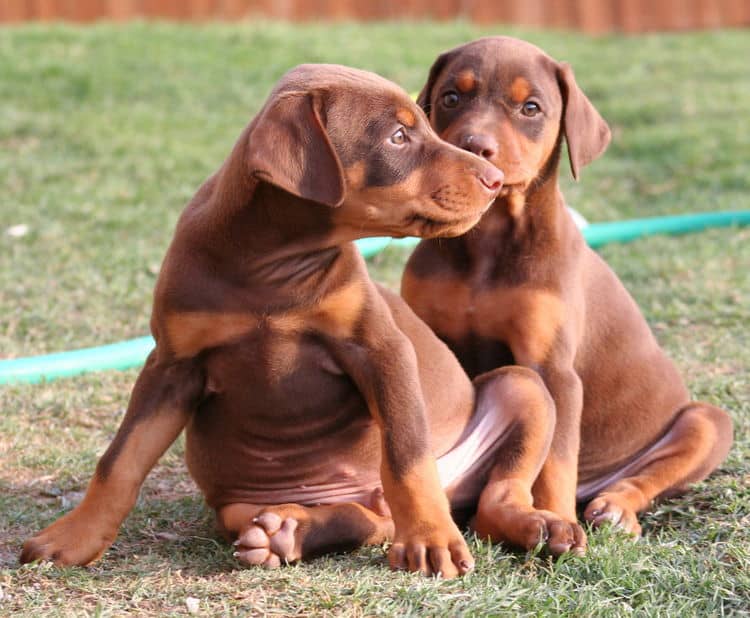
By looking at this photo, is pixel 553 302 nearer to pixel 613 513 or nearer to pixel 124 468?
pixel 613 513

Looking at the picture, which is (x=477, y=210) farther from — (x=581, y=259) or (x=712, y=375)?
(x=712, y=375)

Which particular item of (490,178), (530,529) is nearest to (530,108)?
(490,178)

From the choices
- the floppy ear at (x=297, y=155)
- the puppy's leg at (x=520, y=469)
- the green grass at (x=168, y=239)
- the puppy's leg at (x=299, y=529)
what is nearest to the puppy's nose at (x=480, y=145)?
the puppy's leg at (x=520, y=469)

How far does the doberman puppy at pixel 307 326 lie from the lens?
4012mm

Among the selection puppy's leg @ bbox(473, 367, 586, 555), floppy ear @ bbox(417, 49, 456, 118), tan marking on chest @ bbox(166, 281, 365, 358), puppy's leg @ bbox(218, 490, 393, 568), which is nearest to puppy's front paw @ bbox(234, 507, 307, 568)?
puppy's leg @ bbox(218, 490, 393, 568)

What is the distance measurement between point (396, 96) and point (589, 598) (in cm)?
173

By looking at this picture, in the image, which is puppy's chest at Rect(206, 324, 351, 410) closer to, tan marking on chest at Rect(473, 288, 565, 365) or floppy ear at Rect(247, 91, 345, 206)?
floppy ear at Rect(247, 91, 345, 206)

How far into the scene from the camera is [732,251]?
9.12 m

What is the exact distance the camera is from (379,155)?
403cm

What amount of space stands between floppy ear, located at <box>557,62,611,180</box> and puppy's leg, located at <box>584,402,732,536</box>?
1.18m

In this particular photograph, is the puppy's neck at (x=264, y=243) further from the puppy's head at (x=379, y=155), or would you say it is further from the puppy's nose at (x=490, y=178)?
the puppy's nose at (x=490, y=178)

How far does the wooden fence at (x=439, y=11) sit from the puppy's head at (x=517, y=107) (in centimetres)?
1185

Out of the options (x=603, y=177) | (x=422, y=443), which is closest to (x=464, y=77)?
(x=422, y=443)

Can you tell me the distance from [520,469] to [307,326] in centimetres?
101
